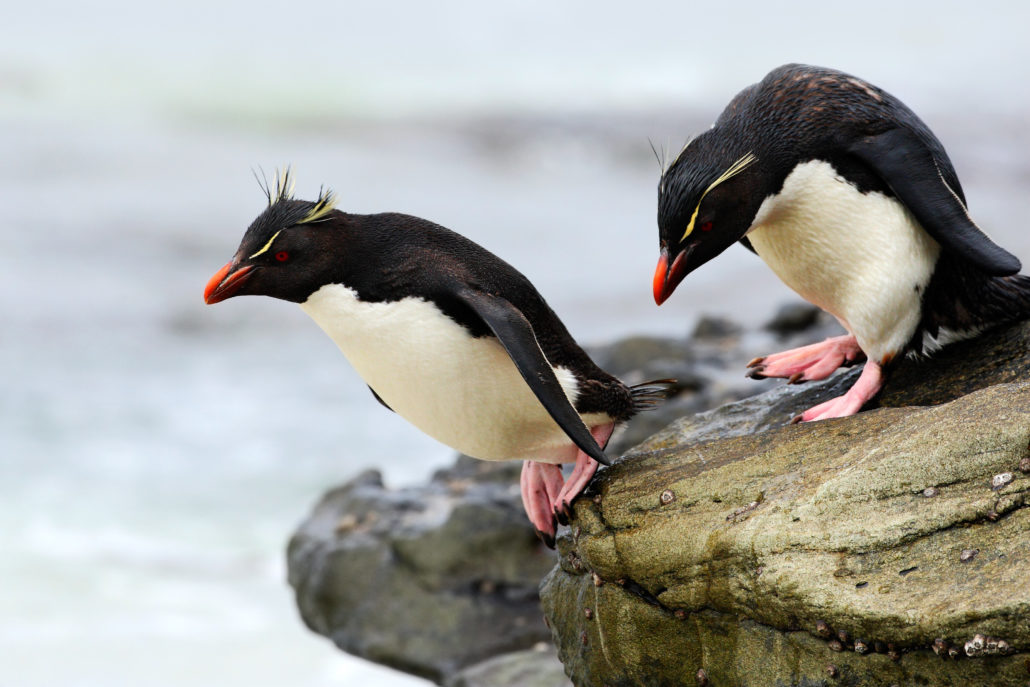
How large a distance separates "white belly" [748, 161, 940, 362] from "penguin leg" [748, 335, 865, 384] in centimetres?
30

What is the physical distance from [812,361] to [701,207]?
74 centimetres

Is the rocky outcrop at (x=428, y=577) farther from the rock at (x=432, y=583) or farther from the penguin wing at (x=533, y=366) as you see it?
the penguin wing at (x=533, y=366)

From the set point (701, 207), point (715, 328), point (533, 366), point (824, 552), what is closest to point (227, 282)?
point (533, 366)

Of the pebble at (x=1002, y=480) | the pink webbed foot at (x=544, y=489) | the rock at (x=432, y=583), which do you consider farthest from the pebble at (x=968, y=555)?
the rock at (x=432, y=583)

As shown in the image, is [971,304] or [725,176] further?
[971,304]

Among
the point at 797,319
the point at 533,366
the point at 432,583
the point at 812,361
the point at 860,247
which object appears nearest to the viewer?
the point at 533,366

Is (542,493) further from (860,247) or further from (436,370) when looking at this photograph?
(860,247)

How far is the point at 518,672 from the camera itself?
4.24 meters

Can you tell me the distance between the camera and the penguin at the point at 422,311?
257 centimetres

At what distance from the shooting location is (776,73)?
9.57 ft

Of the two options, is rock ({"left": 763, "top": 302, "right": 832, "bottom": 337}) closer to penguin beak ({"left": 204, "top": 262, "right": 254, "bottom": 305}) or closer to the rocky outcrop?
the rocky outcrop

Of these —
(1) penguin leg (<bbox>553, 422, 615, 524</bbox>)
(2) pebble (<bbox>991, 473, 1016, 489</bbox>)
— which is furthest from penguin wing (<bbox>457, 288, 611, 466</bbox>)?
(2) pebble (<bbox>991, 473, 1016, 489</bbox>)

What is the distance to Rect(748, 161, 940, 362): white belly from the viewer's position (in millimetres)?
2652

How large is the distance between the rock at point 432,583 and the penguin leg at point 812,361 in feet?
→ 6.27
